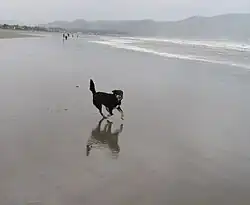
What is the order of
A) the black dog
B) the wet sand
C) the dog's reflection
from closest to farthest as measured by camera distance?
1. the wet sand
2. the dog's reflection
3. the black dog

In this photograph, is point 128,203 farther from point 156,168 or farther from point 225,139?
point 225,139

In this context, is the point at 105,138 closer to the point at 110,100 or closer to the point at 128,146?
the point at 128,146

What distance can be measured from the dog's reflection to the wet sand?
0.05ft

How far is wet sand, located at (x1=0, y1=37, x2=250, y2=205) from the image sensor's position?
170 inches

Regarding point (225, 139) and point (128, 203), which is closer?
point (128, 203)

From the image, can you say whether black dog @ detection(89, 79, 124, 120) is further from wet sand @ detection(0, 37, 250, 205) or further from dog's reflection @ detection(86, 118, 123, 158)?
dog's reflection @ detection(86, 118, 123, 158)

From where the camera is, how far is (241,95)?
10273 mm

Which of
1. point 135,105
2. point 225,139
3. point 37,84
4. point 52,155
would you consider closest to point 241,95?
point 135,105

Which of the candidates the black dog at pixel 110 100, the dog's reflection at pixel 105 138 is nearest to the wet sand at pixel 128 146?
the dog's reflection at pixel 105 138

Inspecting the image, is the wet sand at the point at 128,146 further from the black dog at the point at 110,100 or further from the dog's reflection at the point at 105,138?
the black dog at the point at 110,100

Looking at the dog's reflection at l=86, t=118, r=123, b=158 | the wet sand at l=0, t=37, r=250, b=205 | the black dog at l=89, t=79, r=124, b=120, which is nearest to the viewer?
the wet sand at l=0, t=37, r=250, b=205

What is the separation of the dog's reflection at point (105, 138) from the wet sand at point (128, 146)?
16 millimetres

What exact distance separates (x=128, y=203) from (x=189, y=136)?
2657 millimetres

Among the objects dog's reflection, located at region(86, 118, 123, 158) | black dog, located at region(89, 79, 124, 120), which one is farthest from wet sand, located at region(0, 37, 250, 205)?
black dog, located at region(89, 79, 124, 120)
